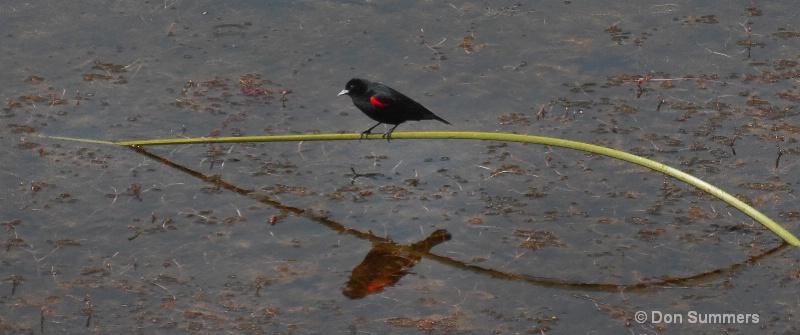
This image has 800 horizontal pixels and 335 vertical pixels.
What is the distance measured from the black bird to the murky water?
0.48 meters

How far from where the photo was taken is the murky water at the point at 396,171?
9000 millimetres

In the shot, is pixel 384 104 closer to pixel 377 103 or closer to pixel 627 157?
pixel 377 103

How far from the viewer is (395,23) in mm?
13211

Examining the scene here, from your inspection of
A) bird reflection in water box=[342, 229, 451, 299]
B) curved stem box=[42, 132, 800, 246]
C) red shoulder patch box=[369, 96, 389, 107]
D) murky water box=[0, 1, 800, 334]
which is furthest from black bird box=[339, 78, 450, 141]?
bird reflection in water box=[342, 229, 451, 299]

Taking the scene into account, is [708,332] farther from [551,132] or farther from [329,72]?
[329,72]

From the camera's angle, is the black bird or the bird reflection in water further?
the black bird

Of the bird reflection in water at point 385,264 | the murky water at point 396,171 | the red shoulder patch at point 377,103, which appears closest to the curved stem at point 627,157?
the murky water at point 396,171

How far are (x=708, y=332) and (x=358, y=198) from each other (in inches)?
122

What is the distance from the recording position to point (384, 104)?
10273 millimetres

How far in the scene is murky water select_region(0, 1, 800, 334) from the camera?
9.00 meters

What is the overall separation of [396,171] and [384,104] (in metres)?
0.67

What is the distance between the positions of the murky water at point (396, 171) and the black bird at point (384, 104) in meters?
0.48

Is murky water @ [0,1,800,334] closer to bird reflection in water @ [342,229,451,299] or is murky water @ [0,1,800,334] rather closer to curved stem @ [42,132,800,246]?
bird reflection in water @ [342,229,451,299]

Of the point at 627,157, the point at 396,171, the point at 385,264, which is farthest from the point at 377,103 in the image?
the point at 627,157
